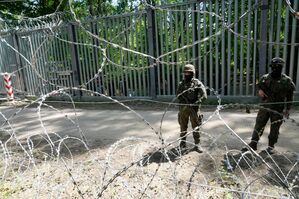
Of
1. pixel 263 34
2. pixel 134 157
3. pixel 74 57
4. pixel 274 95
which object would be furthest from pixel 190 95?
pixel 74 57

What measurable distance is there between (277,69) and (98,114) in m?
4.69

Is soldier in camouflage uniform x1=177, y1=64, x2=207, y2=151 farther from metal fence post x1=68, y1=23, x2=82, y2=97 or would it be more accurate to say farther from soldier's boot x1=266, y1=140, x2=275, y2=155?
metal fence post x1=68, y1=23, x2=82, y2=97

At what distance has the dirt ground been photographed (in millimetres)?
2074

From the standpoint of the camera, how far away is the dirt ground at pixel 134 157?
207cm

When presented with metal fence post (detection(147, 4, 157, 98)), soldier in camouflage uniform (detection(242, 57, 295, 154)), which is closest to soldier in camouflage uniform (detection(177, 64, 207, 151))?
soldier in camouflage uniform (detection(242, 57, 295, 154))

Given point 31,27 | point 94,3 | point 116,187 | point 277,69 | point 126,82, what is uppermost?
point 94,3

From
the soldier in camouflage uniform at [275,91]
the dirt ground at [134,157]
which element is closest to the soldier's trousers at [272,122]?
the soldier in camouflage uniform at [275,91]

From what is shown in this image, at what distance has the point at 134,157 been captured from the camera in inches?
127

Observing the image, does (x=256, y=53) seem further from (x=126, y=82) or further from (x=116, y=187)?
(x=116, y=187)

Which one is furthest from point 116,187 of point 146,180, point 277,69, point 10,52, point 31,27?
point 10,52

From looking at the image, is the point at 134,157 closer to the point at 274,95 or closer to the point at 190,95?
the point at 190,95

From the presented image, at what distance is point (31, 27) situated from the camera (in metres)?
10.4

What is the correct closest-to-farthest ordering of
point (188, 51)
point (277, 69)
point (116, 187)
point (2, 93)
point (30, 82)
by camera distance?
point (116, 187) < point (277, 69) < point (188, 51) < point (30, 82) < point (2, 93)

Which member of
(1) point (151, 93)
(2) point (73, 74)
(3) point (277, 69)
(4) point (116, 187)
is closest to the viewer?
(4) point (116, 187)
